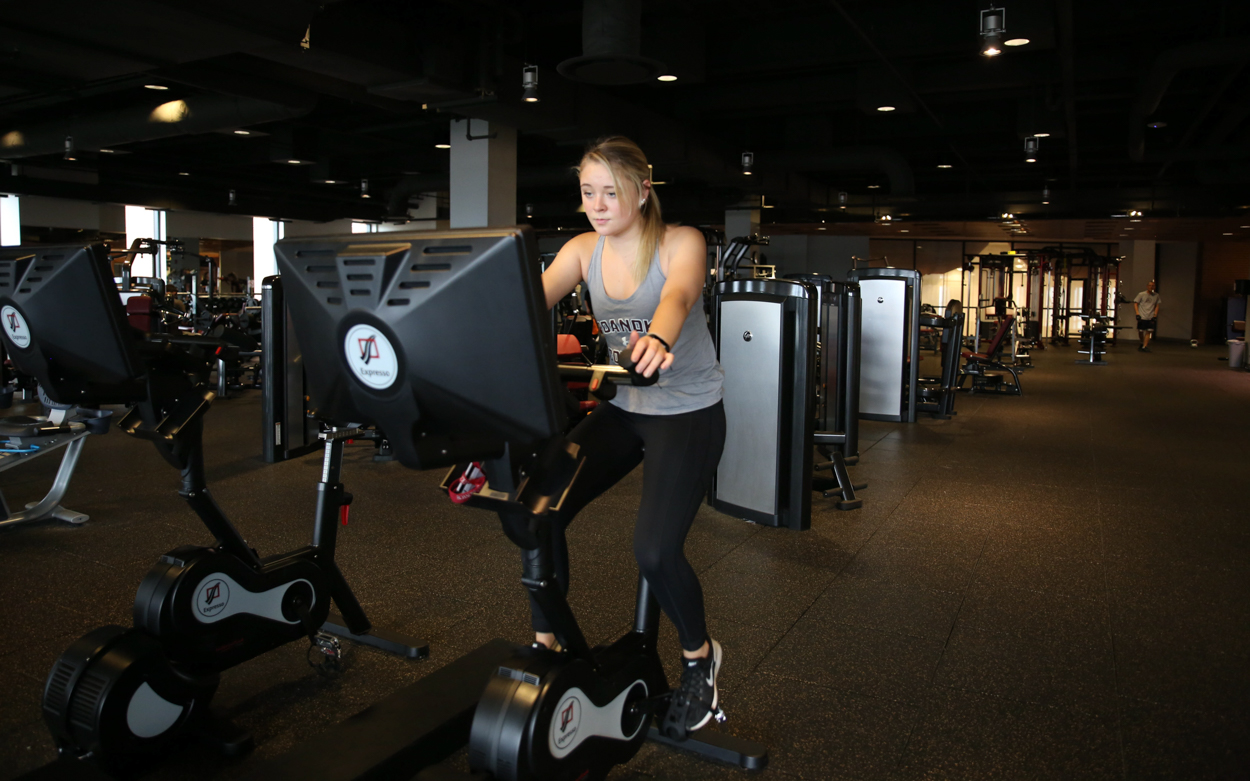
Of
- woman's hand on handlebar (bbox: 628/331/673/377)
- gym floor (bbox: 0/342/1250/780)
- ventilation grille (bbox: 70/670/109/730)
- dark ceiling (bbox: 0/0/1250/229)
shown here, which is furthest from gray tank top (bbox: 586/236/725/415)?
dark ceiling (bbox: 0/0/1250/229)

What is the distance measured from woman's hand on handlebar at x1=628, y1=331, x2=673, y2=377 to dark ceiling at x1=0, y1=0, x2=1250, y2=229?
3.76 m

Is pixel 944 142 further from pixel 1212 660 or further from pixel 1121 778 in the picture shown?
pixel 1121 778

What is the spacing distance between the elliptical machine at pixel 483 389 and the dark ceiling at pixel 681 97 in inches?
141

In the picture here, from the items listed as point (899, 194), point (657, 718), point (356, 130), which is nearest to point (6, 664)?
point (657, 718)

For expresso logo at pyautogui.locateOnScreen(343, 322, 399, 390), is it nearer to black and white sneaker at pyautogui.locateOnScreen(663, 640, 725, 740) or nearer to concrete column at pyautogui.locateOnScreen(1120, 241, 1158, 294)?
black and white sneaker at pyautogui.locateOnScreen(663, 640, 725, 740)

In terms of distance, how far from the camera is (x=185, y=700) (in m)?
1.96

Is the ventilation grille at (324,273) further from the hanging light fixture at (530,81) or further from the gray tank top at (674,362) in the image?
the hanging light fixture at (530,81)

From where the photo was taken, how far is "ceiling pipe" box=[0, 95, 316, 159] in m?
7.68

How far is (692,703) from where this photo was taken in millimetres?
1908

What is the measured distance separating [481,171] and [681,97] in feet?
8.30

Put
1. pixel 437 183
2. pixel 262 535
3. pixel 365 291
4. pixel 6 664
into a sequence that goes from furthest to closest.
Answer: pixel 437 183 → pixel 262 535 → pixel 6 664 → pixel 365 291

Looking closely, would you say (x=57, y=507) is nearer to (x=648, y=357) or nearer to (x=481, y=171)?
(x=648, y=357)

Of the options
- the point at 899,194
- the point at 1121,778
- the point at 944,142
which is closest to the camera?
the point at 1121,778

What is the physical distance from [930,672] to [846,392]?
104 inches
